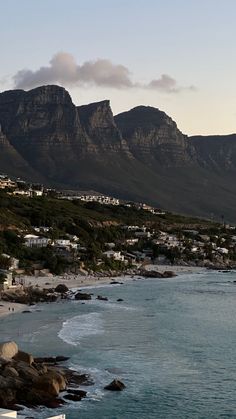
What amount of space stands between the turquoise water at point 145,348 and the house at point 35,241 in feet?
80.7

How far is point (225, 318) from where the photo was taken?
217ft

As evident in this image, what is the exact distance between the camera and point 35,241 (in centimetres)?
10612

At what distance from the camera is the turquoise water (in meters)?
33.7

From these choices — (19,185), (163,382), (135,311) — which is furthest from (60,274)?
(19,185)

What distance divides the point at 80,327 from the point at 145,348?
395 inches

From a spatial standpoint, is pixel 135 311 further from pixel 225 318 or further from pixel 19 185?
pixel 19 185

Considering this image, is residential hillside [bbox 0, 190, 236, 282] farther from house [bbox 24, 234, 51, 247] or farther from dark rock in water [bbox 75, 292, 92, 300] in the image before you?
dark rock in water [bbox 75, 292, 92, 300]

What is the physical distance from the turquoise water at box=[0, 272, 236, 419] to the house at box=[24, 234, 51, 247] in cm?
2459

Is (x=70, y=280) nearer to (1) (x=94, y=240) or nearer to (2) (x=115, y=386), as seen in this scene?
(1) (x=94, y=240)

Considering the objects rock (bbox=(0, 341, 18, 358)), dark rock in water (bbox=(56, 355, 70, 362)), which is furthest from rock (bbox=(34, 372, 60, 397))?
A: dark rock in water (bbox=(56, 355, 70, 362))

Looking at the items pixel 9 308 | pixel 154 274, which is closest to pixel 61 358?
pixel 9 308

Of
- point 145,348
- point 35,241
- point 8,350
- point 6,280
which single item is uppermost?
point 35,241

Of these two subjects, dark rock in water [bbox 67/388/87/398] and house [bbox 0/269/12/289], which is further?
house [bbox 0/269/12/289]

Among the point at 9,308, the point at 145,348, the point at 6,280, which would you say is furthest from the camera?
the point at 6,280
